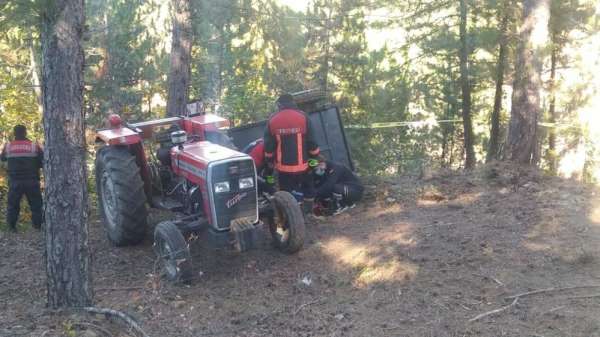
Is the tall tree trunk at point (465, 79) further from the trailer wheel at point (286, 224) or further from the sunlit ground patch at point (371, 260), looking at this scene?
the trailer wheel at point (286, 224)

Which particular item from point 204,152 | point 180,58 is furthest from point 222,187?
point 180,58

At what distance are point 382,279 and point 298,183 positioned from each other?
2.61 m

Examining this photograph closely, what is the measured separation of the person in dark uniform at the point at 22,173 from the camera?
30.7 feet

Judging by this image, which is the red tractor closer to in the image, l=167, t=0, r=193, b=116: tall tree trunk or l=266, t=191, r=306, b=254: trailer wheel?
l=266, t=191, r=306, b=254: trailer wheel

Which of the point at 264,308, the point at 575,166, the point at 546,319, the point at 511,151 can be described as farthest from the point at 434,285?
the point at 575,166

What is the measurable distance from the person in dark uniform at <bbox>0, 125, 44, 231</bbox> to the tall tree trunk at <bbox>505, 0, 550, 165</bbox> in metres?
8.23

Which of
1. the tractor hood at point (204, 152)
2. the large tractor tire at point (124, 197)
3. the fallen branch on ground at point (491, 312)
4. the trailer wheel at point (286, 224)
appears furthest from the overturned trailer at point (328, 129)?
the fallen branch on ground at point (491, 312)

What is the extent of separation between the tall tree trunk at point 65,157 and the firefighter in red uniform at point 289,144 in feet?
11.2

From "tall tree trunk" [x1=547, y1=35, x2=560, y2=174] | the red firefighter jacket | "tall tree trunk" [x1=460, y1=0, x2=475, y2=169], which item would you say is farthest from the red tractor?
"tall tree trunk" [x1=460, y1=0, x2=475, y2=169]

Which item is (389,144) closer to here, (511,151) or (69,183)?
(511,151)

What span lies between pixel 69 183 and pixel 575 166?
1528cm

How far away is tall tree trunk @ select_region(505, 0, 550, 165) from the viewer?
1005 centimetres

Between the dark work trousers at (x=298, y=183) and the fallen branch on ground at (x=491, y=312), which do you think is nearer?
the fallen branch on ground at (x=491, y=312)

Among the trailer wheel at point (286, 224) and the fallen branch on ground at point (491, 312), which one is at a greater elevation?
the trailer wheel at point (286, 224)
